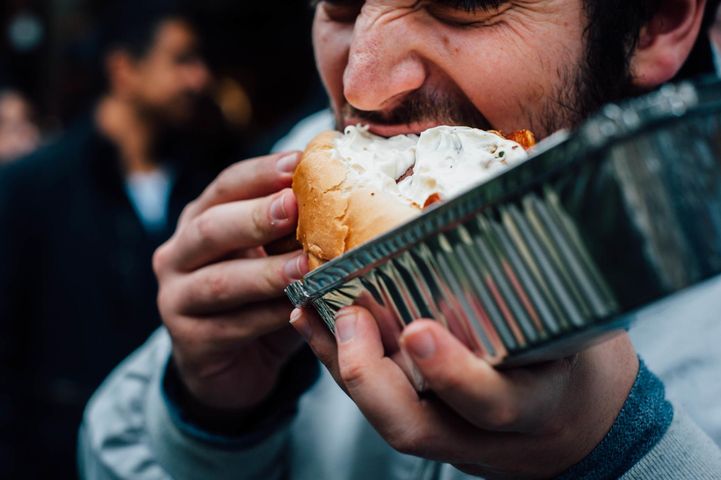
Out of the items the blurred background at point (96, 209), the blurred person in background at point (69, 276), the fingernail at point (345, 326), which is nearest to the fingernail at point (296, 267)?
the fingernail at point (345, 326)

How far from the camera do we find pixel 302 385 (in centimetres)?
183

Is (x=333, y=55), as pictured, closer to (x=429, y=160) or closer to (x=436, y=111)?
(x=436, y=111)

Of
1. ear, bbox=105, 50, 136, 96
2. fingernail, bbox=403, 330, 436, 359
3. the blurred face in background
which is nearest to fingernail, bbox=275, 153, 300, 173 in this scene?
fingernail, bbox=403, 330, 436, 359

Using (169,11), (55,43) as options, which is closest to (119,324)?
(169,11)

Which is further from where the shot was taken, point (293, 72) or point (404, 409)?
point (293, 72)

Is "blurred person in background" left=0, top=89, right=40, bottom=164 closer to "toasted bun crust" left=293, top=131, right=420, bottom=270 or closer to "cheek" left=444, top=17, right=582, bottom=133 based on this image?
"toasted bun crust" left=293, top=131, right=420, bottom=270

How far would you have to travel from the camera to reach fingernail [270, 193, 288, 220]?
138 centimetres

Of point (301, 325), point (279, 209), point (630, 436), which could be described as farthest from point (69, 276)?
point (630, 436)

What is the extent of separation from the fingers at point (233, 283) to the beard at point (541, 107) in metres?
0.33

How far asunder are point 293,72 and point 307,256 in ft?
22.5

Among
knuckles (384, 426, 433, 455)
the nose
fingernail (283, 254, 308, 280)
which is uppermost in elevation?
the nose

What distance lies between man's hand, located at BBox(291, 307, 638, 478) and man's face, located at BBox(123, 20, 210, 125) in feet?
12.6

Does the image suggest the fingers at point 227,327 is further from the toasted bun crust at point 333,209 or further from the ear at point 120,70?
the ear at point 120,70

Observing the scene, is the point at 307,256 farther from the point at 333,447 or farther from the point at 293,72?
the point at 293,72
